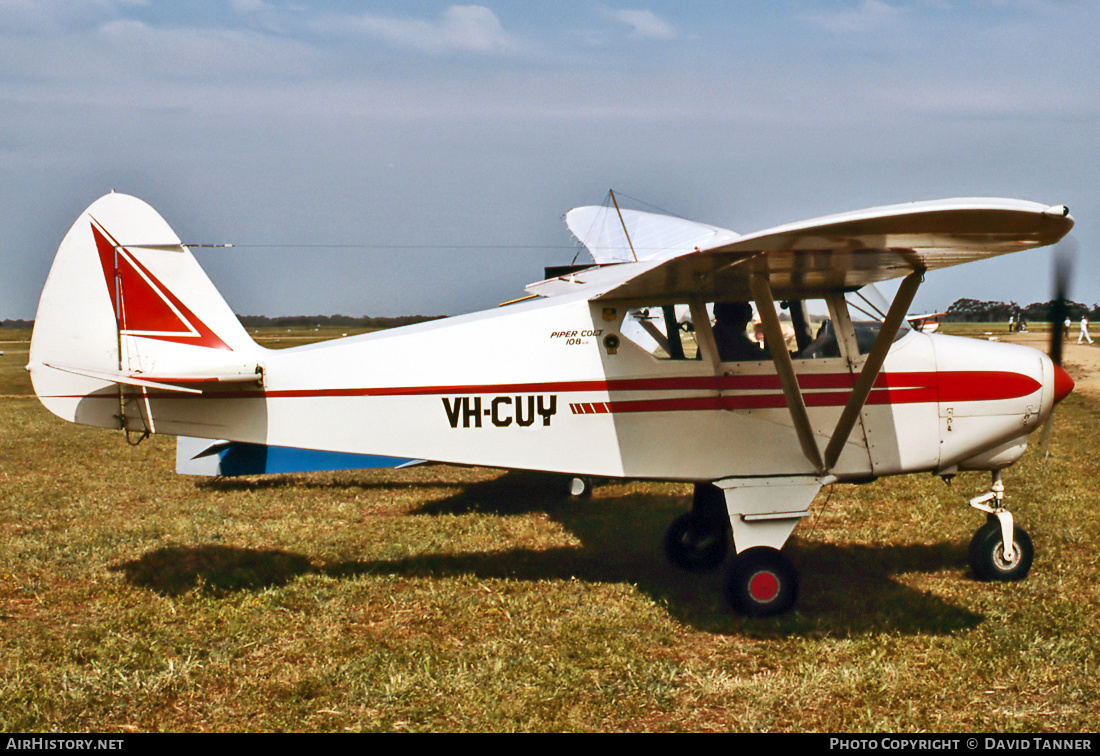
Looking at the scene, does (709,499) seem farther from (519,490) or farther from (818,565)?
(519,490)

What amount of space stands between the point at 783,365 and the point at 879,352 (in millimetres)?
654

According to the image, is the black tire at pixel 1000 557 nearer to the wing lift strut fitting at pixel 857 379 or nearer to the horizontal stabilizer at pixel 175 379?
the wing lift strut fitting at pixel 857 379

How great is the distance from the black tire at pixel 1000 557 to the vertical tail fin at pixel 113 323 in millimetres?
5752

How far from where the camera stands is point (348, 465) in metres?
9.70

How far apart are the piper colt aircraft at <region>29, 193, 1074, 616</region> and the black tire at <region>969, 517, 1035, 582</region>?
0.82m

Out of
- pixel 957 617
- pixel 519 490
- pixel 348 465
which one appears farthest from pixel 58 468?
pixel 957 617

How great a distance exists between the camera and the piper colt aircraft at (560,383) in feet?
21.1

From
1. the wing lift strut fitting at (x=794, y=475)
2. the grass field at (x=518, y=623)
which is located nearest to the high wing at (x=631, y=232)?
the grass field at (x=518, y=623)

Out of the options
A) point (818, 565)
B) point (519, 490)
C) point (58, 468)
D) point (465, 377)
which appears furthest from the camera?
point (58, 468)

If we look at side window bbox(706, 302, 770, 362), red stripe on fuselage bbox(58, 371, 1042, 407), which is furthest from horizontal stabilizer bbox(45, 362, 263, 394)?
side window bbox(706, 302, 770, 362)

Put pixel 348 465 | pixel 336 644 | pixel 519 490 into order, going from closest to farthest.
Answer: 1. pixel 336 644
2. pixel 348 465
3. pixel 519 490

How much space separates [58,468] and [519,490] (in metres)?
7.31

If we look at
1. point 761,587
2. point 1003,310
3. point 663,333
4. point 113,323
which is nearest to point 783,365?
point 663,333

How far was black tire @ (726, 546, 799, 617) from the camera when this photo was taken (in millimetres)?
6133
